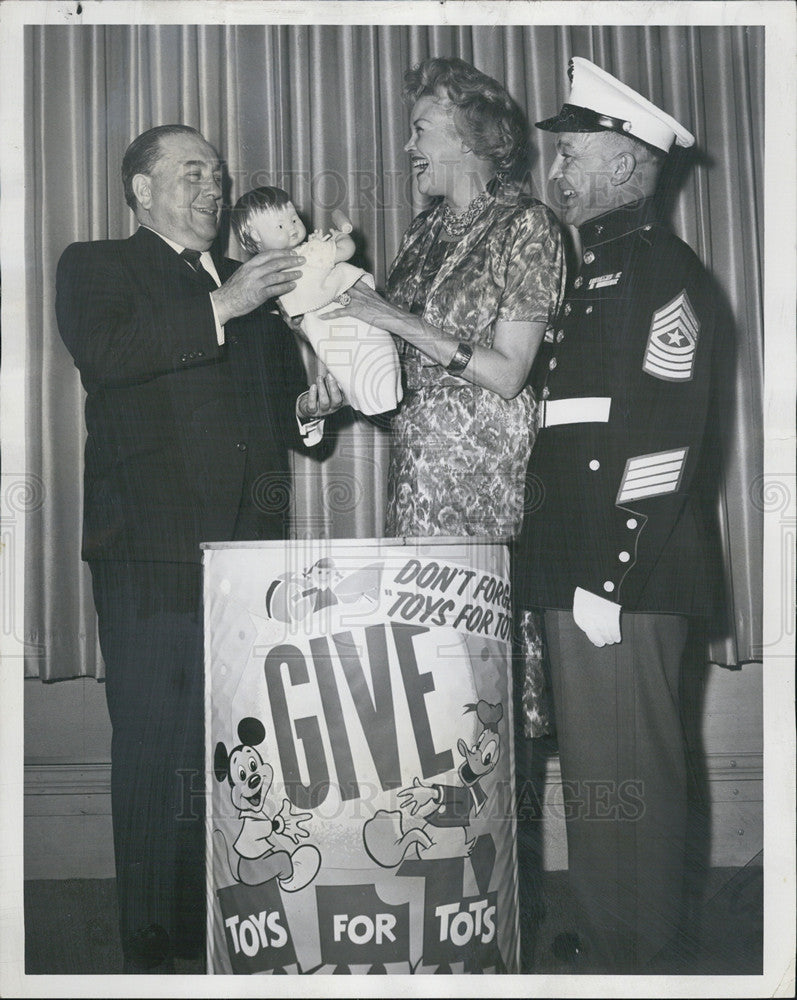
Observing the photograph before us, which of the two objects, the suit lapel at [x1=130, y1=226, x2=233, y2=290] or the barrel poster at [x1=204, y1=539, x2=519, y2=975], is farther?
the suit lapel at [x1=130, y1=226, x2=233, y2=290]

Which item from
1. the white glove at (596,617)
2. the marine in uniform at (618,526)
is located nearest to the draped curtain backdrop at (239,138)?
the marine in uniform at (618,526)

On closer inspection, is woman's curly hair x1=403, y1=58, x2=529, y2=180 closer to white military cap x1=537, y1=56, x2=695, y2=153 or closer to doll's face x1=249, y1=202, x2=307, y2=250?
white military cap x1=537, y1=56, x2=695, y2=153

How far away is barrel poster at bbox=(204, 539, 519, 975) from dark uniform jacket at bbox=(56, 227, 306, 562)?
115mm

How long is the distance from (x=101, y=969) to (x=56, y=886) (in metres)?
0.16

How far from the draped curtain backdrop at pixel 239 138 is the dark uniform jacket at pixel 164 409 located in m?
0.04

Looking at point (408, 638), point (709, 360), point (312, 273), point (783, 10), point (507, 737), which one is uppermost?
point (783, 10)

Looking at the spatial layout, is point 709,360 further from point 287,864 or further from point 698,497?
point 287,864

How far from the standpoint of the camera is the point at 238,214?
1521mm

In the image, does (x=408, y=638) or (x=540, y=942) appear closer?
(x=408, y=638)

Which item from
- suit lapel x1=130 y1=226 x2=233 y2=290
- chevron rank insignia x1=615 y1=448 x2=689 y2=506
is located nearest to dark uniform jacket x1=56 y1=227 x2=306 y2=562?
suit lapel x1=130 y1=226 x2=233 y2=290

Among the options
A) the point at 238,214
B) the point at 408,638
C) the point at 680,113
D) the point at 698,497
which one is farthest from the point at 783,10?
the point at 408,638

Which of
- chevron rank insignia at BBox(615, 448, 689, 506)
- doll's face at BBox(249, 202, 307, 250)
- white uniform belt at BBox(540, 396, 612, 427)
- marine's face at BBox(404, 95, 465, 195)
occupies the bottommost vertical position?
chevron rank insignia at BBox(615, 448, 689, 506)

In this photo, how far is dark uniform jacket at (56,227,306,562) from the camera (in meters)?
1.50

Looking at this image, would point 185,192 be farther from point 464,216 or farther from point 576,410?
point 576,410
